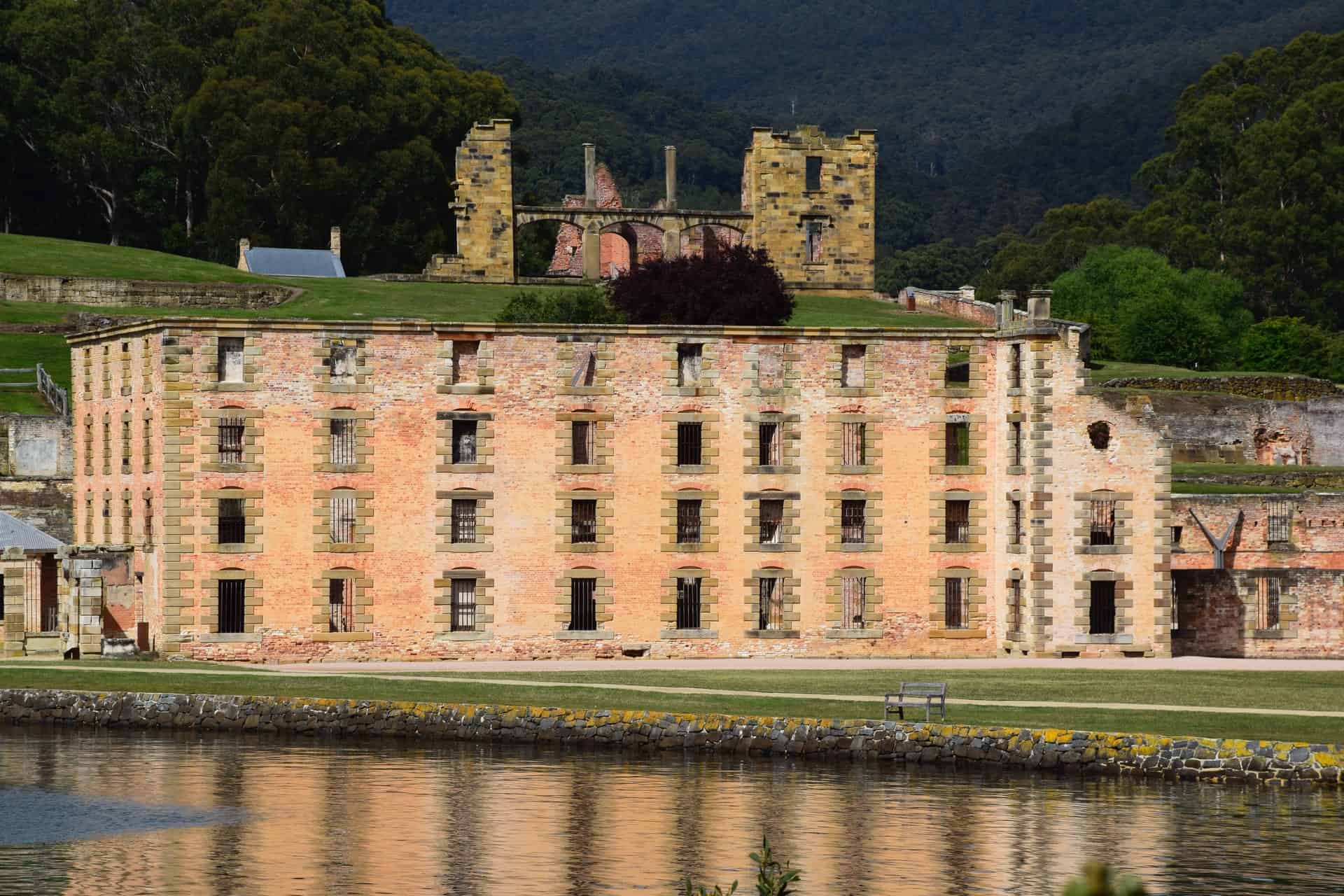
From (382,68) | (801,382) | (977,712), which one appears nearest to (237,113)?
(382,68)

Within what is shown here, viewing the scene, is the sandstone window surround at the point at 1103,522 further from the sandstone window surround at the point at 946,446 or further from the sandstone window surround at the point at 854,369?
the sandstone window surround at the point at 854,369

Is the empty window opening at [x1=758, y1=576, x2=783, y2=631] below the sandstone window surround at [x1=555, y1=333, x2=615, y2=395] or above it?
below

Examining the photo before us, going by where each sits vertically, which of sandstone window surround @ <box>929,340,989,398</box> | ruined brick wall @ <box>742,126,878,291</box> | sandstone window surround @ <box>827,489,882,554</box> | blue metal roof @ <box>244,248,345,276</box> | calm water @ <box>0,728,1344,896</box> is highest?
ruined brick wall @ <box>742,126,878,291</box>

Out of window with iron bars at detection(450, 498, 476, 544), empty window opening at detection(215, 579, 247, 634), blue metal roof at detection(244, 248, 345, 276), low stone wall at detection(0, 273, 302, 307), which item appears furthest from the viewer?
blue metal roof at detection(244, 248, 345, 276)

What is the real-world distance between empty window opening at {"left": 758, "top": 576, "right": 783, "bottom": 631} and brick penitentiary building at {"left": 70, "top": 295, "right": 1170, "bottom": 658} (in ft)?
A: 0.33

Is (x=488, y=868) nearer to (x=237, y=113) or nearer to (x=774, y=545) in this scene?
(x=774, y=545)

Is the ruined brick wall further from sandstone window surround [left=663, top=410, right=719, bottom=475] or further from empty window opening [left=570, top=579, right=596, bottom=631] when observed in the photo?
empty window opening [left=570, top=579, right=596, bottom=631]

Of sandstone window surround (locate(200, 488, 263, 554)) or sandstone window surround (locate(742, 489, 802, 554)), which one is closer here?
sandstone window surround (locate(200, 488, 263, 554))

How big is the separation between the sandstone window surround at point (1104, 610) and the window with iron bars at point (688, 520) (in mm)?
10702

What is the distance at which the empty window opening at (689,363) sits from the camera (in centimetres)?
7225

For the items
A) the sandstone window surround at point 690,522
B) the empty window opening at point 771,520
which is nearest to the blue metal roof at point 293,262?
the sandstone window surround at point 690,522

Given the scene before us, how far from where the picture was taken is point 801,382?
72.5 meters

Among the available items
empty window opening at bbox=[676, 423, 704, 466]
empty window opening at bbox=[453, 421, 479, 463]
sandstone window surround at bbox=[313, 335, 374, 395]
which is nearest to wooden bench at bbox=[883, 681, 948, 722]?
empty window opening at bbox=[676, 423, 704, 466]

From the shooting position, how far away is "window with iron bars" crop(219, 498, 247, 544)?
7006 centimetres
